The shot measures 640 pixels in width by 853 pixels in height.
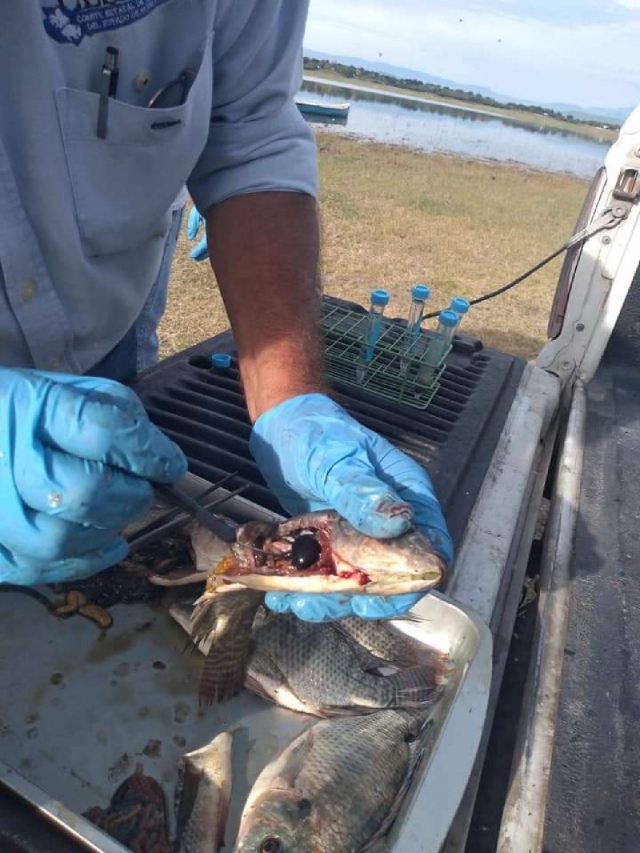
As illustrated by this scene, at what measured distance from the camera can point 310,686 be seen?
1.78 metres

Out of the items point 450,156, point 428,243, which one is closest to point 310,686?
point 428,243

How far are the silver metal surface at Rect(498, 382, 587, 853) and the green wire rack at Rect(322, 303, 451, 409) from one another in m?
0.74

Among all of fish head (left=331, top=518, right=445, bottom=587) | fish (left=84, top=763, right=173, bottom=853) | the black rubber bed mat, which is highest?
fish head (left=331, top=518, right=445, bottom=587)

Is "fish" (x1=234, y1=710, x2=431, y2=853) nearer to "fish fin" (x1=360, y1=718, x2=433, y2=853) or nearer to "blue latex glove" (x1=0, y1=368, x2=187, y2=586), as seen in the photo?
"fish fin" (x1=360, y1=718, x2=433, y2=853)

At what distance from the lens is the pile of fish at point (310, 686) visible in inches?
56.7

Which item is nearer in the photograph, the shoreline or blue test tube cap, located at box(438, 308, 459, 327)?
blue test tube cap, located at box(438, 308, 459, 327)

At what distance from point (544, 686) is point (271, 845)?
828mm

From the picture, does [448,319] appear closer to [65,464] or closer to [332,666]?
[332,666]

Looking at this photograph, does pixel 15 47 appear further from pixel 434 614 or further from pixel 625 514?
pixel 625 514

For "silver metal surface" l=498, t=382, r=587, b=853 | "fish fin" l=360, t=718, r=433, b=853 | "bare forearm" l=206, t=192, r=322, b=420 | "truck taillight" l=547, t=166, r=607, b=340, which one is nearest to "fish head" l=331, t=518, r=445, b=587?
"fish fin" l=360, t=718, r=433, b=853

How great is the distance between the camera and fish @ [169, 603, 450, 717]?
176 cm

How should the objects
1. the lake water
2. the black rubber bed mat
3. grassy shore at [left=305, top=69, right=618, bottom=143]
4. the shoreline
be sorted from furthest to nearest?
grassy shore at [left=305, top=69, right=618, bottom=143] < the lake water < the shoreline < the black rubber bed mat

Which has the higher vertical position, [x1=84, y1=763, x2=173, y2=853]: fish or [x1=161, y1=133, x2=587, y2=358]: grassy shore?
[x1=84, y1=763, x2=173, y2=853]: fish

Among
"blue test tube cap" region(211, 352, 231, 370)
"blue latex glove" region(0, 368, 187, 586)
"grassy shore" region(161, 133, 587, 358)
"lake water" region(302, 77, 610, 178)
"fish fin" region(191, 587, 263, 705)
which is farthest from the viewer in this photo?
"lake water" region(302, 77, 610, 178)
